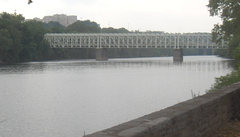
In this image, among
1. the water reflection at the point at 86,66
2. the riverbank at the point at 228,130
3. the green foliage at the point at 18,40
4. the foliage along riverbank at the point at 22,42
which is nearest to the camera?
the riverbank at the point at 228,130

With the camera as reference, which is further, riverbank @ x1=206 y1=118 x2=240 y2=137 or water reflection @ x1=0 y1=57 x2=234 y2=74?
water reflection @ x1=0 y1=57 x2=234 y2=74

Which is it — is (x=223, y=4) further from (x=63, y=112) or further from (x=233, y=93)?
(x=233, y=93)

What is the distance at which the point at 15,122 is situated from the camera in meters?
22.4

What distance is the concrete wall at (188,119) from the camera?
23.9ft

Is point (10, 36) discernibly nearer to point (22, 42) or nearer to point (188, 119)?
point (22, 42)

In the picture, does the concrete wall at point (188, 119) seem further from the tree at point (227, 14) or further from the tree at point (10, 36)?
the tree at point (10, 36)

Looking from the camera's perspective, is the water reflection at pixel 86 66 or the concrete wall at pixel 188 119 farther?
the water reflection at pixel 86 66

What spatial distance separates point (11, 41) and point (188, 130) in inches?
3872

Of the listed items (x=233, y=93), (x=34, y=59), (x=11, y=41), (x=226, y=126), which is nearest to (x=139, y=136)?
(x=226, y=126)

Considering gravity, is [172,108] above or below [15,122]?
above

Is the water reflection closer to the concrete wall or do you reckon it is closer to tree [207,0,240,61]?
tree [207,0,240,61]

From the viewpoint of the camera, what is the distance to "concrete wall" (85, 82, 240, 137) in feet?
23.9

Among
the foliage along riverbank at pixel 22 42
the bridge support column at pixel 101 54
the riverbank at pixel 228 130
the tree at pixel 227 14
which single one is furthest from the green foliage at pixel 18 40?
the riverbank at pixel 228 130

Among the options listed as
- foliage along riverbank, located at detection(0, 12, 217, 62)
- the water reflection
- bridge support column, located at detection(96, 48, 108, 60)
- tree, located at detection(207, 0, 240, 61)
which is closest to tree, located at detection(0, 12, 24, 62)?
foliage along riverbank, located at detection(0, 12, 217, 62)
